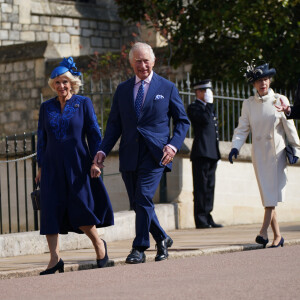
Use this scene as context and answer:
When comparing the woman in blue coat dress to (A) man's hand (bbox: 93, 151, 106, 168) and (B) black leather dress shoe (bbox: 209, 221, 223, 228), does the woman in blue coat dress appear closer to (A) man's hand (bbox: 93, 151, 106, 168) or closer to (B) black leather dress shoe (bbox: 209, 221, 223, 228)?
(A) man's hand (bbox: 93, 151, 106, 168)

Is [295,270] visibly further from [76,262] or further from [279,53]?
[279,53]

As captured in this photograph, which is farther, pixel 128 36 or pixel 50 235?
pixel 128 36

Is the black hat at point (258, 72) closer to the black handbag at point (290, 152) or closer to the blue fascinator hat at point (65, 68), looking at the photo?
the black handbag at point (290, 152)

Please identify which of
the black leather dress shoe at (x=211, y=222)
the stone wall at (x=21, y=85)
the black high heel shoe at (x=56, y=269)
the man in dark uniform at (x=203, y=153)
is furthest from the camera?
the stone wall at (x=21, y=85)

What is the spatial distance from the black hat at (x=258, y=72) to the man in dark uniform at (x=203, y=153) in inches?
127

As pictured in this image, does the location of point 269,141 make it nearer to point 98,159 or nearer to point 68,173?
point 98,159

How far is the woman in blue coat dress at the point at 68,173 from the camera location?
8609mm

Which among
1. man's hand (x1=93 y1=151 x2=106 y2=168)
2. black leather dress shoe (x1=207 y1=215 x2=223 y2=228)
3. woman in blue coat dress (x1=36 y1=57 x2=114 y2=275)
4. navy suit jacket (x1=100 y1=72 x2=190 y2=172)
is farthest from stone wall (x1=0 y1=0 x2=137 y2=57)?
man's hand (x1=93 y1=151 x2=106 y2=168)

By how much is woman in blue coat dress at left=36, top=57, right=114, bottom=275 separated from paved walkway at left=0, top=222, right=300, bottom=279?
0.99ft

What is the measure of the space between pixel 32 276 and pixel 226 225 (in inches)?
257

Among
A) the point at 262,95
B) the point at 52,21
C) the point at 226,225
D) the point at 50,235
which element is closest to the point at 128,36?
the point at 52,21

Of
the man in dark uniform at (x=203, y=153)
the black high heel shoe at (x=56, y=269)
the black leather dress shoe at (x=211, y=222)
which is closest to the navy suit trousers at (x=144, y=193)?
the black high heel shoe at (x=56, y=269)

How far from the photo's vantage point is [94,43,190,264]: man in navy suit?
876cm

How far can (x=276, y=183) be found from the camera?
33.9ft
